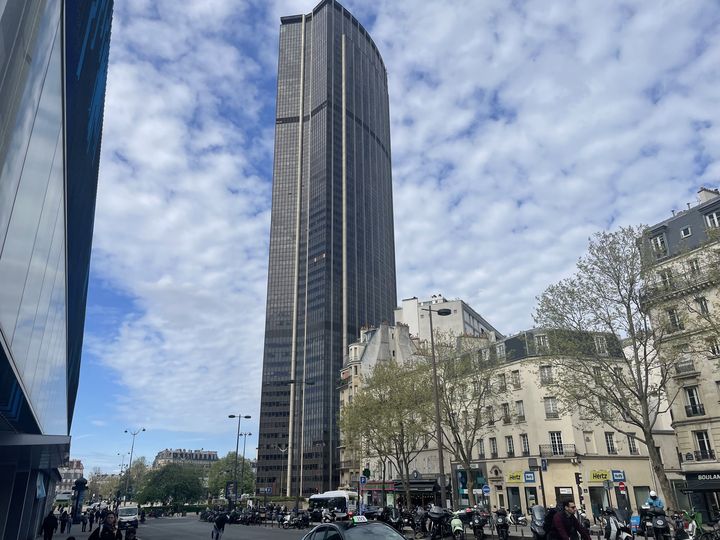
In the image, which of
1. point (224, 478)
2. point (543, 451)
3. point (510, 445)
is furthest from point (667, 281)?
point (224, 478)

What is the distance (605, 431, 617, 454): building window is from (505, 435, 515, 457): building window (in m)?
7.20

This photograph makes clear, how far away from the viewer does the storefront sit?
29781mm

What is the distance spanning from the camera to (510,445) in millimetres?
41938

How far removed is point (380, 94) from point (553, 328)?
602 feet

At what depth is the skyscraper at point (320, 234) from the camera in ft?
430

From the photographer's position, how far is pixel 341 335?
137 meters

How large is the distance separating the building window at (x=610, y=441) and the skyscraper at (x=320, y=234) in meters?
86.1

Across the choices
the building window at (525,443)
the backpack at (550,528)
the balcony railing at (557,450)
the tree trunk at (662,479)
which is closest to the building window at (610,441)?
the balcony railing at (557,450)

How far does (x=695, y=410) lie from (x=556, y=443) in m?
10.2

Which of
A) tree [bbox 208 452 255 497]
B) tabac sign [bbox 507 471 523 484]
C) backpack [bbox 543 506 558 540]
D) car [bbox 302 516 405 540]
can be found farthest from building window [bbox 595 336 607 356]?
tree [bbox 208 452 255 497]

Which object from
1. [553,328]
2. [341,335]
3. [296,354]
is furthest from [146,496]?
[553,328]

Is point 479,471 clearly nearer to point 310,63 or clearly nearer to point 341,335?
point 341,335

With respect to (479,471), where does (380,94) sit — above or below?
above

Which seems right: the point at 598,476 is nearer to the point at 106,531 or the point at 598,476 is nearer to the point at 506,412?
the point at 506,412
